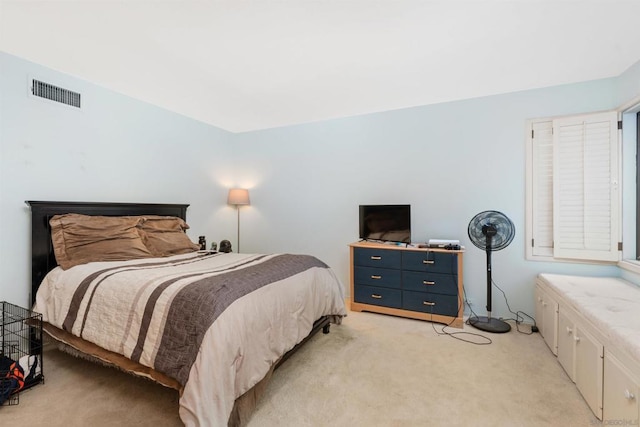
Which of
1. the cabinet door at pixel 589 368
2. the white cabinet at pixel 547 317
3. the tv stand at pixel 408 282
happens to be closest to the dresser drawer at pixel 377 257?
the tv stand at pixel 408 282

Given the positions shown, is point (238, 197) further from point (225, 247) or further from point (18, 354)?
point (18, 354)

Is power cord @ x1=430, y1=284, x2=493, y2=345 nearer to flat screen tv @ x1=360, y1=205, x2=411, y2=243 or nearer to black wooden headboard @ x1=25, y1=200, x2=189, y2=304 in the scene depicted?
flat screen tv @ x1=360, y1=205, x2=411, y2=243

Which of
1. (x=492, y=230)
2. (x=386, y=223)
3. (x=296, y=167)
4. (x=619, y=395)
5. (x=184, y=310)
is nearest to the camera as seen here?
(x=619, y=395)

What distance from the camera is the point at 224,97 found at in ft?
10.5

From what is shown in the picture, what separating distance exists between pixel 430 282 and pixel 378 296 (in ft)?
1.95

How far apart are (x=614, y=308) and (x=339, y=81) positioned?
2.69m

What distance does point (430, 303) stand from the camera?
3000mm

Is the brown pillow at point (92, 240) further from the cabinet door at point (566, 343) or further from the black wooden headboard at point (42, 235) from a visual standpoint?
the cabinet door at point (566, 343)

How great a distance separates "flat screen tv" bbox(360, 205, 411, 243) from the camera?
10.8 ft

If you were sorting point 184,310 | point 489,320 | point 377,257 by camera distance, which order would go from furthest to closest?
point 377,257 < point 489,320 < point 184,310

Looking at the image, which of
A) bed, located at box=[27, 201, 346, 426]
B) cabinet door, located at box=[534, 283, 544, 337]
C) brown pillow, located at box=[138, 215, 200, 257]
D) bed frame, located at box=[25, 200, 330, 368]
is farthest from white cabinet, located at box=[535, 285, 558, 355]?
brown pillow, located at box=[138, 215, 200, 257]

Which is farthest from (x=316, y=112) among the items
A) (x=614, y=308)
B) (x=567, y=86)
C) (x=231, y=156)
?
(x=614, y=308)

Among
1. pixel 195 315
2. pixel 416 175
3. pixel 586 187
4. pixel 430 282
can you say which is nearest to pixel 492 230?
pixel 430 282

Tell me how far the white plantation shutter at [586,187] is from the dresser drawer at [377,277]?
5.11ft
